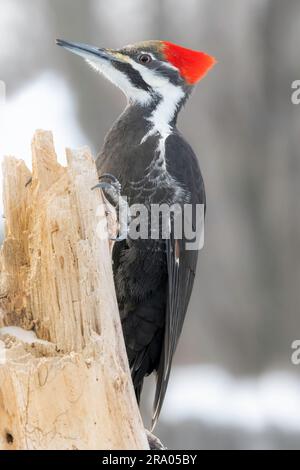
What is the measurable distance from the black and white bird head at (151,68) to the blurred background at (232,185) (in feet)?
4.19

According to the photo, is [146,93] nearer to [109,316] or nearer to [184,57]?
[184,57]

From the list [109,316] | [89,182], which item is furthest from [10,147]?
[109,316]

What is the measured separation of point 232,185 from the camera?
4.92m

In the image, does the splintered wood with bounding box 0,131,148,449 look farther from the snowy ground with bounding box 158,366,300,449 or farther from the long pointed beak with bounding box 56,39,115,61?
the snowy ground with bounding box 158,366,300,449

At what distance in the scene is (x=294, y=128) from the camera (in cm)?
502

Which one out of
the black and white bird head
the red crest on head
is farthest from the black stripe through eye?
the red crest on head

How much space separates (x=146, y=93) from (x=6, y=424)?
161 centimetres

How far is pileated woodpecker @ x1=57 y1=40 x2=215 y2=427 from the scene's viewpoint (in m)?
3.27

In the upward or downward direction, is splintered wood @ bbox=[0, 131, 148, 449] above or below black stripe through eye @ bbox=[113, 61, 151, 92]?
below

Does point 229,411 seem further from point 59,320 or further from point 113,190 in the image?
point 59,320

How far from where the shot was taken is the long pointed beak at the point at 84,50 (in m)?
3.18

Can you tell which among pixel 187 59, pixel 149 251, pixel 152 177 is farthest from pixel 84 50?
pixel 149 251

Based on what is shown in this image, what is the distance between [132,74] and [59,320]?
1341 mm

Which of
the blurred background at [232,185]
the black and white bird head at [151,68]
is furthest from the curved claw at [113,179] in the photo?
the blurred background at [232,185]
